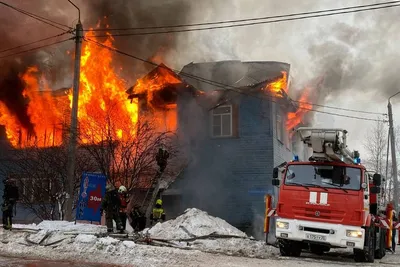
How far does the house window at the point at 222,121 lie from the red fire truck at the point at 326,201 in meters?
8.20

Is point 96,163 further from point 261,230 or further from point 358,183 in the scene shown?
point 358,183

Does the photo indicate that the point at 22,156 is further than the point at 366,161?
No

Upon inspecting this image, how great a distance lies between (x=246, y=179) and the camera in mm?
18312

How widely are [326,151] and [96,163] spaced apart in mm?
9059

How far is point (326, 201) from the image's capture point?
980 cm

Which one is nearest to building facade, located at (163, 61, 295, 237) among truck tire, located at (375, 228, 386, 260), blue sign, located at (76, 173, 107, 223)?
blue sign, located at (76, 173, 107, 223)

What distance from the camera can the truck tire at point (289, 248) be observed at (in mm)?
10352

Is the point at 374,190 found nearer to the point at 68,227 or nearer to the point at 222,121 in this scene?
the point at 68,227

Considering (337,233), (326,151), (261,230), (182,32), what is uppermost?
(182,32)

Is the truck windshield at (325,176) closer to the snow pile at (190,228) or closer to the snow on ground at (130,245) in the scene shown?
the snow on ground at (130,245)

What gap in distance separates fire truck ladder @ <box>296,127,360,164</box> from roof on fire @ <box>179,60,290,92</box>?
8494 millimetres

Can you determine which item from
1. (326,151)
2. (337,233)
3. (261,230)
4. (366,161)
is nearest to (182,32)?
(261,230)

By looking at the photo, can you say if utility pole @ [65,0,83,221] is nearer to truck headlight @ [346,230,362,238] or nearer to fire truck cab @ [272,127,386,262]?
fire truck cab @ [272,127,386,262]

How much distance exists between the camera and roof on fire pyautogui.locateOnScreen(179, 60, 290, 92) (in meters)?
19.2
